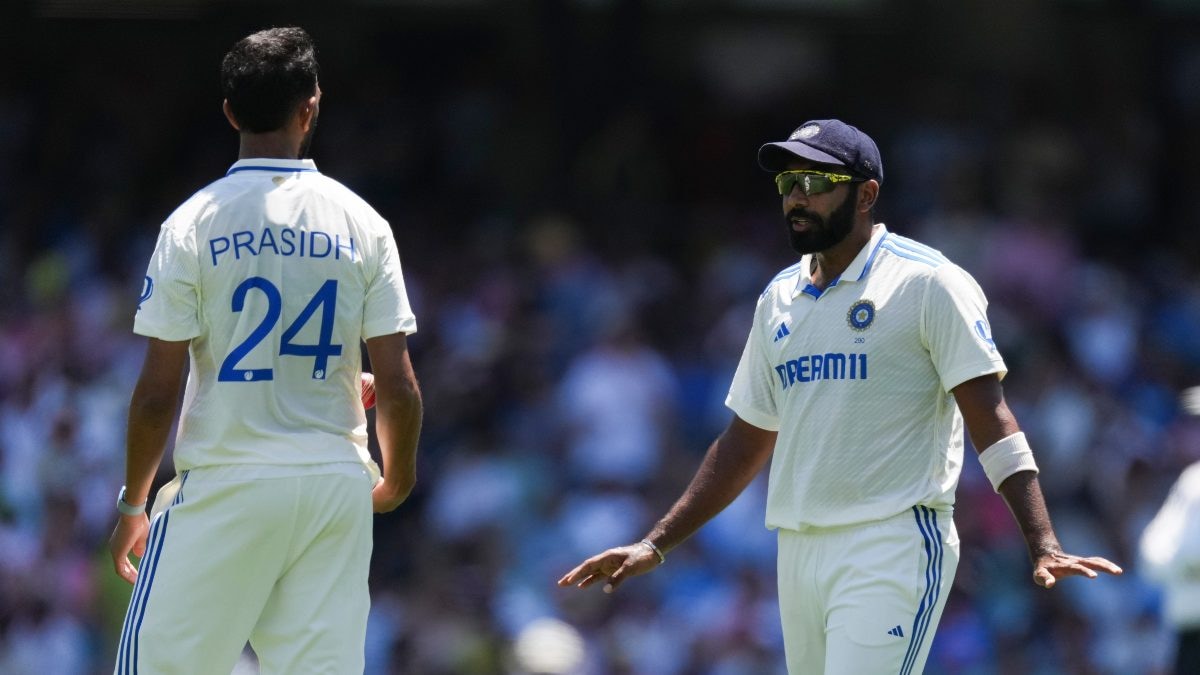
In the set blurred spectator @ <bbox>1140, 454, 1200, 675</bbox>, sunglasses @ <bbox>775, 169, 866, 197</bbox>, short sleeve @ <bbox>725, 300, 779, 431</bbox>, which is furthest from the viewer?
blurred spectator @ <bbox>1140, 454, 1200, 675</bbox>

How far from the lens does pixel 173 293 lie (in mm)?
4840

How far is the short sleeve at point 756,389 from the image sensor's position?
5.68m

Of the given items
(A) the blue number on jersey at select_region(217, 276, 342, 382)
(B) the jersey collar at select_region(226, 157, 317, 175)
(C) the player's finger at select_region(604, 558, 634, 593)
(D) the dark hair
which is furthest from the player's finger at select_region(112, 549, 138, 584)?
(C) the player's finger at select_region(604, 558, 634, 593)

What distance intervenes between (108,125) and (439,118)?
257 cm

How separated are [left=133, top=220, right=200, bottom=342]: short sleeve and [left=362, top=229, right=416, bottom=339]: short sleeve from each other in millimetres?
467

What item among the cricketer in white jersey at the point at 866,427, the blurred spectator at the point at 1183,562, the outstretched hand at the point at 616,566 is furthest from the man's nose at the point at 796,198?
the blurred spectator at the point at 1183,562

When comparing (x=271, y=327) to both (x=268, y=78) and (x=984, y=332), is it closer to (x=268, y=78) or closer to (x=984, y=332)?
(x=268, y=78)

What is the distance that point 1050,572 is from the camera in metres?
4.89

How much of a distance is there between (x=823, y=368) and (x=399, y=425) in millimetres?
1283

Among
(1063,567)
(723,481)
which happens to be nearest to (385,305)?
(723,481)

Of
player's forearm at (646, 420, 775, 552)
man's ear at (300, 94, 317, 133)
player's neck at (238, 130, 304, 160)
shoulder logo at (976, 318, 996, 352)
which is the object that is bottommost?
player's forearm at (646, 420, 775, 552)

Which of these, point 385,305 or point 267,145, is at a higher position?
point 267,145

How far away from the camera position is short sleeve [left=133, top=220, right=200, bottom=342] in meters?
4.82

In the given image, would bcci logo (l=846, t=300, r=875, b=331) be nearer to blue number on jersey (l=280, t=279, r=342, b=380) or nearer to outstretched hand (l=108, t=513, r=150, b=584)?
blue number on jersey (l=280, t=279, r=342, b=380)
